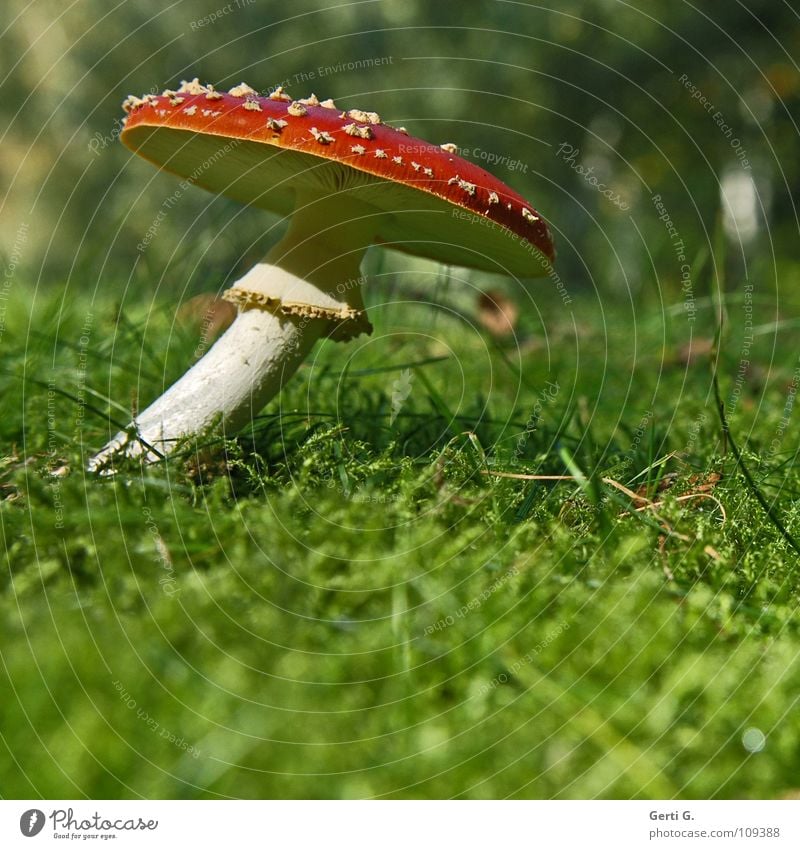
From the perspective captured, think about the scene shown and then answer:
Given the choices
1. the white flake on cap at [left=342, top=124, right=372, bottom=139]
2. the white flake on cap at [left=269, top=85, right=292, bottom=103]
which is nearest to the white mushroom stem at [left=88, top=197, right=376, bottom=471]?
the white flake on cap at [left=269, top=85, right=292, bottom=103]

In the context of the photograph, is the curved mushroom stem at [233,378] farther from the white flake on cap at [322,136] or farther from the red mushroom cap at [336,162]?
the white flake on cap at [322,136]

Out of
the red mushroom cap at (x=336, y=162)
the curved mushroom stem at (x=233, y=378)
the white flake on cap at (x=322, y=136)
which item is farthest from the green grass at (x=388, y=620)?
the white flake on cap at (x=322, y=136)

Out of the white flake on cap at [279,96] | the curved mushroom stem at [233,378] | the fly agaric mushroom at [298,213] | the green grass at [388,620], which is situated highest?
the white flake on cap at [279,96]

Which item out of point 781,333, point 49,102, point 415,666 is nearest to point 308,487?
point 415,666

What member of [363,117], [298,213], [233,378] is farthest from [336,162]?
[233,378]

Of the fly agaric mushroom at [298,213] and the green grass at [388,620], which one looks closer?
the green grass at [388,620]

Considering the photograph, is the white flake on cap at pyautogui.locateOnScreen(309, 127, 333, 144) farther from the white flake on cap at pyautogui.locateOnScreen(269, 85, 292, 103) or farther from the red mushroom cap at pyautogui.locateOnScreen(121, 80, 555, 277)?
the white flake on cap at pyautogui.locateOnScreen(269, 85, 292, 103)

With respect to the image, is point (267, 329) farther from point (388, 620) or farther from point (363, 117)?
point (388, 620)
